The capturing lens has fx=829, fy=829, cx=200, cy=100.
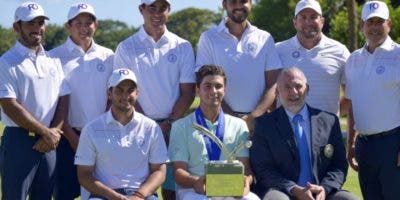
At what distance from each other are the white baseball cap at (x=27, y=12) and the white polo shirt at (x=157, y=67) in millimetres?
914

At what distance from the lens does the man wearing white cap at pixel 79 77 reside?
786 cm

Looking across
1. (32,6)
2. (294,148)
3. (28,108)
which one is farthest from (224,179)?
(32,6)

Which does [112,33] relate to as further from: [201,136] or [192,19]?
[201,136]

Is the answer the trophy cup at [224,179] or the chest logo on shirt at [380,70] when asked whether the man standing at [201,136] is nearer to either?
the trophy cup at [224,179]

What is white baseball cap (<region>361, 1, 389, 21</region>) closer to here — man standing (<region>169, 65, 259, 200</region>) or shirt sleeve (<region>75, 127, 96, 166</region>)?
man standing (<region>169, 65, 259, 200</region>)

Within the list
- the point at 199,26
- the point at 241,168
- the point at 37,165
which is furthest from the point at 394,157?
the point at 199,26

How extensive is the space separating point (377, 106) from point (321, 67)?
712 mm

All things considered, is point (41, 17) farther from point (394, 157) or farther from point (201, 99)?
point (394, 157)

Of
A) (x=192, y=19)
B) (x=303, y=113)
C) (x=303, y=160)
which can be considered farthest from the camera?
(x=192, y=19)

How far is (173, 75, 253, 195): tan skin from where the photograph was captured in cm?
715

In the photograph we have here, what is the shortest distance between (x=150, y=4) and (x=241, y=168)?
2.21 meters

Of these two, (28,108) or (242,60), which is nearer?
(28,108)

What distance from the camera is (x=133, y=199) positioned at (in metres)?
7.03

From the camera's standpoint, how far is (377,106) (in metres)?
7.59
